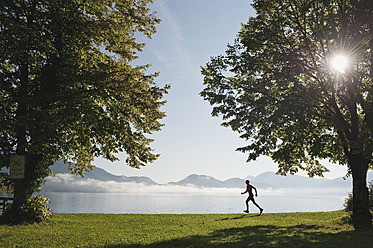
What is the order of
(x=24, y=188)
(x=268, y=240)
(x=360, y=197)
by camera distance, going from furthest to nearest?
1. (x=24, y=188)
2. (x=360, y=197)
3. (x=268, y=240)

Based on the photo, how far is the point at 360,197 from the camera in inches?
606

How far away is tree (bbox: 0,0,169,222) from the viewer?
15.4 m

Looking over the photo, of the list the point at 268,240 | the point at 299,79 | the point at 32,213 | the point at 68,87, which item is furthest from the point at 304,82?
the point at 32,213

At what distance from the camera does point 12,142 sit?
17578 mm

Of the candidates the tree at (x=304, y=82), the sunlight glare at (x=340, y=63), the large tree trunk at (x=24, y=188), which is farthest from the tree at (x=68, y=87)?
the sunlight glare at (x=340, y=63)

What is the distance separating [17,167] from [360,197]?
18.9m

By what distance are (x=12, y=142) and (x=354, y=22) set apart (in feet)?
68.2

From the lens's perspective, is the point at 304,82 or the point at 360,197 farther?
the point at 304,82

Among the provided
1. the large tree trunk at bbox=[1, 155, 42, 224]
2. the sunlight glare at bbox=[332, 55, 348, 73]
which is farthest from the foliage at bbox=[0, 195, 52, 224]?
A: the sunlight glare at bbox=[332, 55, 348, 73]

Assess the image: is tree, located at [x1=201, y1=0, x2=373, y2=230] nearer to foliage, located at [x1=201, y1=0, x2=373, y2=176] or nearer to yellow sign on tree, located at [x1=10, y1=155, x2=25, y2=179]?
foliage, located at [x1=201, y1=0, x2=373, y2=176]

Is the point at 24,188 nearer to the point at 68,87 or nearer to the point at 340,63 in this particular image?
the point at 68,87

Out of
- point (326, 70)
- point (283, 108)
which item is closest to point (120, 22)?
point (283, 108)

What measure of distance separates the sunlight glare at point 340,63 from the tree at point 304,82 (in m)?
0.08

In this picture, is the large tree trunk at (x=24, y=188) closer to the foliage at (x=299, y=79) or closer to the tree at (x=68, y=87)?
the tree at (x=68, y=87)
